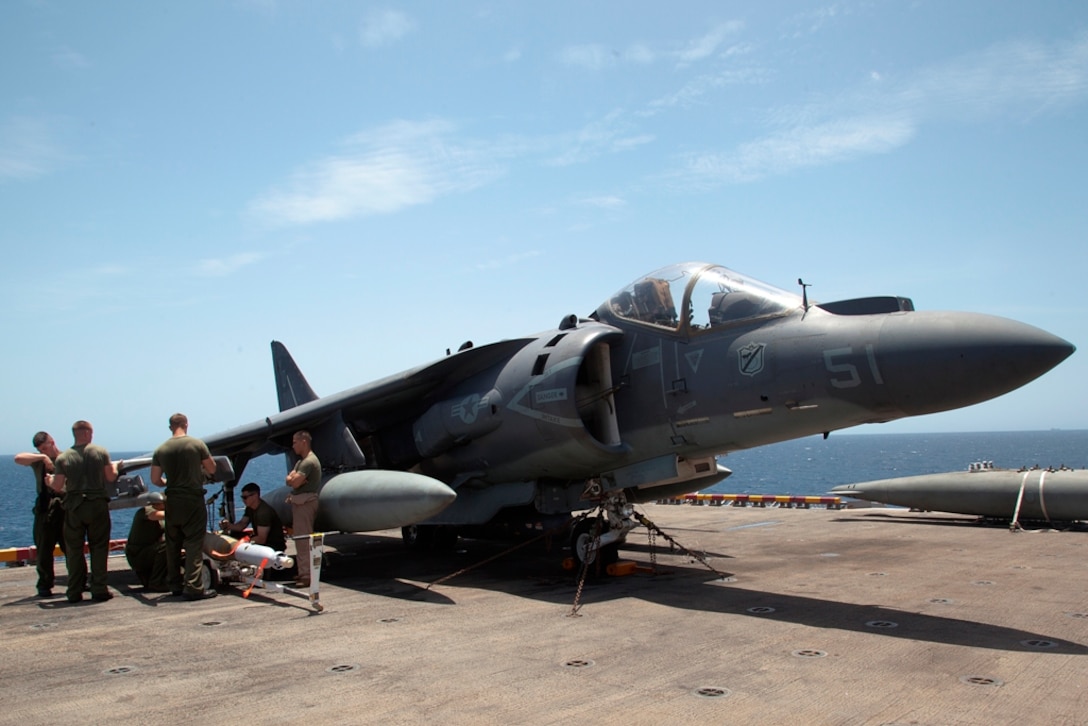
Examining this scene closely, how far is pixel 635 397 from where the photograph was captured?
9.48 metres

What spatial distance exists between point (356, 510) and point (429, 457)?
5.82ft

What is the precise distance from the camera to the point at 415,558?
12.4 m

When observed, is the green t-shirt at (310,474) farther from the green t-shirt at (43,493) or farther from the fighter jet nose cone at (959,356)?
the fighter jet nose cone at (959,356)

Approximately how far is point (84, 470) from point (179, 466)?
0.92 meters

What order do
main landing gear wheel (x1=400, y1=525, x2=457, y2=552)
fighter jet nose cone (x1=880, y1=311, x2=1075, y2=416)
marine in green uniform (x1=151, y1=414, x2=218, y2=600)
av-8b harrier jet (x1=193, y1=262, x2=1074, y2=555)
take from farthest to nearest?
main landing gear wheel (x1=400, y1=525, x2=457, y2=552) → marine in green uniform (x1=151, y1=414, x2=218, y2=600) → av-8b harrier jet (x1=193, y1=262, x2=1074, y2=555) → fighter jet nose cone (x1=880, y1=311, x2=1075, y2=416)

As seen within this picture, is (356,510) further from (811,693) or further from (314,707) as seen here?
(811,693)

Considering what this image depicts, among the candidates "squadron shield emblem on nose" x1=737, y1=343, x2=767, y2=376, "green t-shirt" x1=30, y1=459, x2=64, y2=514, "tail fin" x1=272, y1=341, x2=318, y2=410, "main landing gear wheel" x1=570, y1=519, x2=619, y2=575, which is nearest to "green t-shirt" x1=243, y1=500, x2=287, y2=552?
"green t-shirt" x1=30, y1=459, x2=64, y2=514

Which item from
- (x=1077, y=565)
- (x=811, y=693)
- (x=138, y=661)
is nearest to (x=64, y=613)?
(x=138, y=661)

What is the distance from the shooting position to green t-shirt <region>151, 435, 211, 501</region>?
8516 mm

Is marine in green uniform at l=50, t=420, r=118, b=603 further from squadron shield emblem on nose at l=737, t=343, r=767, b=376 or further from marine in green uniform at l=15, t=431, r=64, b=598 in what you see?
squadron shield emblem on nose at l=737, t=343, r=767, b=376

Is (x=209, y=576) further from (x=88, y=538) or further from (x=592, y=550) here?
(x=592, y=550)

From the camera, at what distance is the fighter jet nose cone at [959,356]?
6.40 m

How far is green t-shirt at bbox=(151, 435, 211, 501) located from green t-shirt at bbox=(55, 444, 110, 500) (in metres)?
0.52

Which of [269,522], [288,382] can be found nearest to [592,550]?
[269,522]
